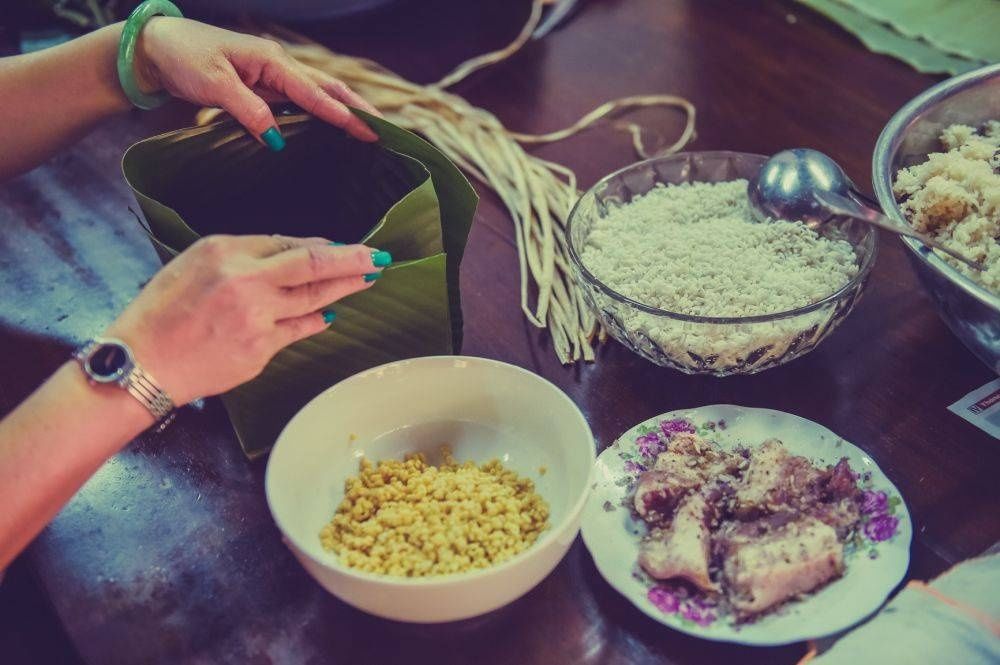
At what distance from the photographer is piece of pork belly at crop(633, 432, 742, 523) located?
2.65 feet

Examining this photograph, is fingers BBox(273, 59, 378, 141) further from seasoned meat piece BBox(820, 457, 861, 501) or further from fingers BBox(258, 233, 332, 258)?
seasoned meat piece BBox(820, 457, 861, 501)

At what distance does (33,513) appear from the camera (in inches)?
28.6

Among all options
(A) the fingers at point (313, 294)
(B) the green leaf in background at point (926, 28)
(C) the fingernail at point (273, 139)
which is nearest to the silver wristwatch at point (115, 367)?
(A) the fingers at point (313, 294)

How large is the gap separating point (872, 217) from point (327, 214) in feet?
2.08

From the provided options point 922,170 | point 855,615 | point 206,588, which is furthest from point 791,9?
point 206,588

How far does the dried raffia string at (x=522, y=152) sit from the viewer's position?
3.63 ft

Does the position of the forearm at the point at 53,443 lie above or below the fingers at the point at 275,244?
below

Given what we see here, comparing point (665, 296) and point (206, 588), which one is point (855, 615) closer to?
point (665, 296)

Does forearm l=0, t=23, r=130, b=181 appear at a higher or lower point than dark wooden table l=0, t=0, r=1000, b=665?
higher

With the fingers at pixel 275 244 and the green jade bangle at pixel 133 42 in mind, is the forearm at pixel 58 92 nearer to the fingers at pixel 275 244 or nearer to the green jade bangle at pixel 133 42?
the green jade bangle at pixel 133 42

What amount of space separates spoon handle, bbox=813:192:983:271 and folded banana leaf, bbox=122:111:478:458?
419 mm

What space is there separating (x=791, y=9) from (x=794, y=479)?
1205mm

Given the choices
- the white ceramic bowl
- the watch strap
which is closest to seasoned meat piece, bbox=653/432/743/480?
the white ceramic bowl

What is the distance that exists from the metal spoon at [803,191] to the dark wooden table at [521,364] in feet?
0.48
